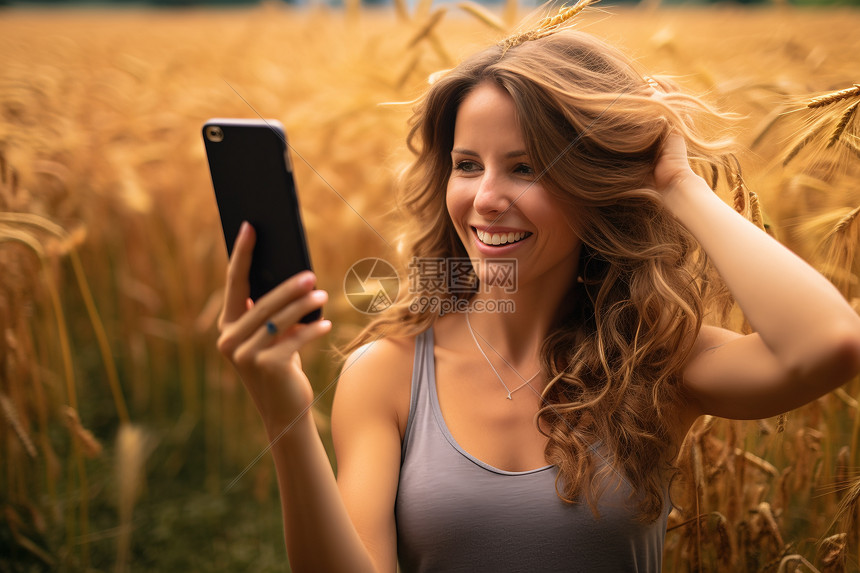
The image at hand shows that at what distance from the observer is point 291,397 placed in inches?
31.1

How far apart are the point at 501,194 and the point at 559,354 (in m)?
0.35

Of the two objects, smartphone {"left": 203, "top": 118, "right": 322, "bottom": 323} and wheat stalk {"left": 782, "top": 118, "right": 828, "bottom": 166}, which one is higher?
wheat stalk {"left": 782, "top": 118, "right": 828, "bottom": 166}

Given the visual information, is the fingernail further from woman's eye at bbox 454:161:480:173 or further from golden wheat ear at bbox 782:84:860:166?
golden wheat ear at bbox 782:84:860:166

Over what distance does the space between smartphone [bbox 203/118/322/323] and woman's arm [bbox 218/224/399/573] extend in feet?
0.11

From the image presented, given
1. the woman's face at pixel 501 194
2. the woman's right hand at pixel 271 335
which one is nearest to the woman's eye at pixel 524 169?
the woman's face at pixel 501 194

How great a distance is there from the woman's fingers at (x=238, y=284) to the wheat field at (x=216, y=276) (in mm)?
606

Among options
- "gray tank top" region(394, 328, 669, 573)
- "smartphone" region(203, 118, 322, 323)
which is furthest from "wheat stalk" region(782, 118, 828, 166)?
"smartphone" region(203, 118, 322, 323)

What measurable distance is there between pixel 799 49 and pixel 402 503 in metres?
2.29

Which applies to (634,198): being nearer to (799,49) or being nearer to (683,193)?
(683,193)

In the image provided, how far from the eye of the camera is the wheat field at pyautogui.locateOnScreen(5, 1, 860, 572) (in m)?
1.45

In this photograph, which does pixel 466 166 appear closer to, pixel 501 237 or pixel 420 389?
pixel 501 237

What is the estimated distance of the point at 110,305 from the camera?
119 inches

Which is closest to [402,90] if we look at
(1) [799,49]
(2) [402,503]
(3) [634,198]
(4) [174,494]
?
(3) [634,198]

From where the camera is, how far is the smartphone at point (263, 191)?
81cm
